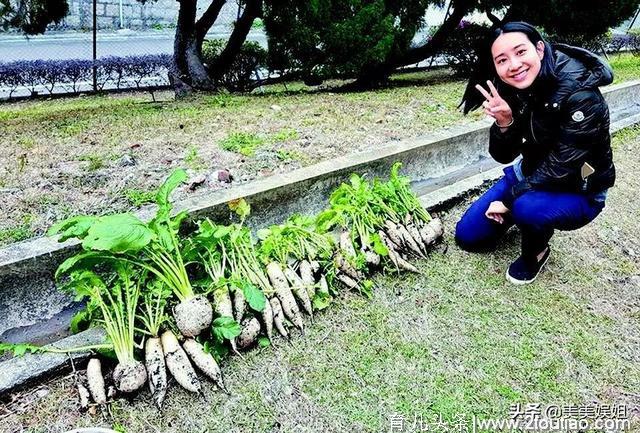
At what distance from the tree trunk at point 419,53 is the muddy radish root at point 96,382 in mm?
7649

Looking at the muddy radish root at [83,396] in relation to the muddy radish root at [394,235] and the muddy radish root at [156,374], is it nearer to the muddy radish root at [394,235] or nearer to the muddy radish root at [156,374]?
the muddy radish root at [156,374]

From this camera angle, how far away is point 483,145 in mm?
5305

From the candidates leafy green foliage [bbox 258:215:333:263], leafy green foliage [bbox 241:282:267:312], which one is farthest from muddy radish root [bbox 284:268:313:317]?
leafy green foliage [bbox 241:282:267:312]

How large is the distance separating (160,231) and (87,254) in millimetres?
346

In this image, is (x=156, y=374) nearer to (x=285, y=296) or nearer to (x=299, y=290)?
(x=285, y=296)

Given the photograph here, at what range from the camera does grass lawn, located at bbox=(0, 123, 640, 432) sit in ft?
7.18

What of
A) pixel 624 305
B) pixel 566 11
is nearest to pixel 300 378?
pixel 624 305

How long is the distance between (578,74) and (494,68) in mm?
426

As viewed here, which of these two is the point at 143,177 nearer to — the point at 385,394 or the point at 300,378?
the point at 300,378

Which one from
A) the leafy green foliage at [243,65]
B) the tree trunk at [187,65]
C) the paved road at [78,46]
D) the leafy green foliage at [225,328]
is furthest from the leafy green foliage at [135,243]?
the paved road at [78,46]

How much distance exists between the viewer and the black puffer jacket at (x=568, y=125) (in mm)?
2654

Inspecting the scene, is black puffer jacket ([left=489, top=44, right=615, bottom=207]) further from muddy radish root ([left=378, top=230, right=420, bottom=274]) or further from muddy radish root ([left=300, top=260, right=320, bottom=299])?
muddy radish root ([left=300, top=260, right=320, bottom=299])

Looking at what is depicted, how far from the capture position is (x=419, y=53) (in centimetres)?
996

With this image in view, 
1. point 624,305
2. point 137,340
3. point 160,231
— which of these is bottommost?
point 137,340
